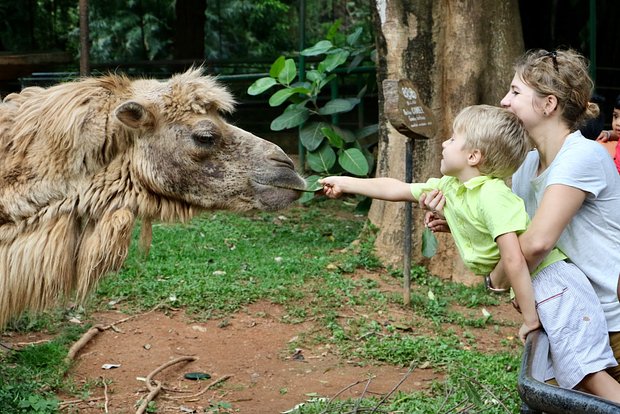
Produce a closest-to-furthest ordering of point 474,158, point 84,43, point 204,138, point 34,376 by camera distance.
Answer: point 474,158, point 204,138, point 34,376, point 84,43

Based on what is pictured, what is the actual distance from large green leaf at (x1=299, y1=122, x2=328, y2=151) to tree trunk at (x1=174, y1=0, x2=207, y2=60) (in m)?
8.08

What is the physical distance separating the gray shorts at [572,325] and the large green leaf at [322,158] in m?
6.11

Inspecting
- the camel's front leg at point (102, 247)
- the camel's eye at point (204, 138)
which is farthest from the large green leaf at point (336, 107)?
the camel's front leg at point (102, 247)

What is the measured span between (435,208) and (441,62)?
4.80m

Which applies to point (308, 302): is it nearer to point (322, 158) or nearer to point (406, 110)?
point (406, 110)

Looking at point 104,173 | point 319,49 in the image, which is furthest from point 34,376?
point 319,49

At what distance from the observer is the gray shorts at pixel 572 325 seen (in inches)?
139

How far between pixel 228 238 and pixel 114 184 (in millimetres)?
5143

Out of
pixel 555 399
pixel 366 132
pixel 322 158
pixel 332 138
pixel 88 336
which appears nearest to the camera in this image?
pixel 555 399

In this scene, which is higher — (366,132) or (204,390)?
(366,132)

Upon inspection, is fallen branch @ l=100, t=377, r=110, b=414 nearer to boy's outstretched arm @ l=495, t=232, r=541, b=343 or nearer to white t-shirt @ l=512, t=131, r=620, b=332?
boy's outstretched arm @ l=495, t=232, r=541, b=343

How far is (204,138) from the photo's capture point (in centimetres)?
483

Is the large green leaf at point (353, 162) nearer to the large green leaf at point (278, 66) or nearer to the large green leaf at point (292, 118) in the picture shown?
the large green leaf at point (292, 118)

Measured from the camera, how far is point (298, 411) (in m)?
5.52
